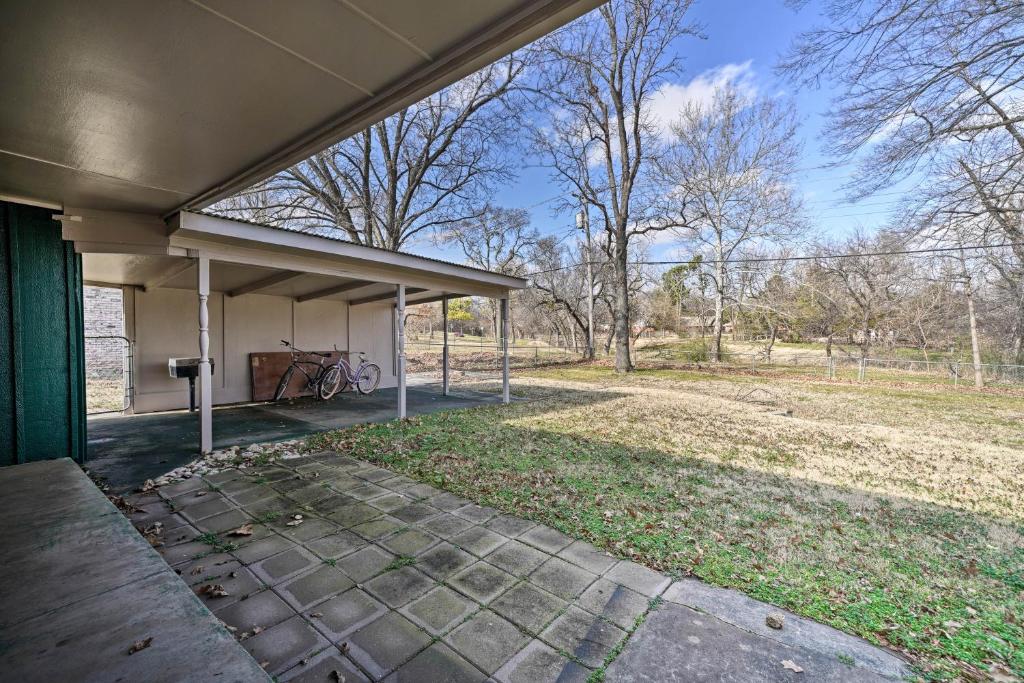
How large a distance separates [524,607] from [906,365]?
1678 centimetres

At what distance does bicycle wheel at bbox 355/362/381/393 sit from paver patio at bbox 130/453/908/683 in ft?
18.9

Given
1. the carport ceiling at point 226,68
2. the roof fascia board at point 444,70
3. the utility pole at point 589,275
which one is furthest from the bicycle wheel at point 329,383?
the utility pole at point 589,275

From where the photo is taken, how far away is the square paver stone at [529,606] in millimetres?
1821

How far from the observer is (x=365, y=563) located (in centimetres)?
229

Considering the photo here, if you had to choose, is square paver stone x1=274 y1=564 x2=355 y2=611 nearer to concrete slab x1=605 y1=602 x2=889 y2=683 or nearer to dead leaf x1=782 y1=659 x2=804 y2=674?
concrete slab x1=605 y1=602 x2=889 y2=683

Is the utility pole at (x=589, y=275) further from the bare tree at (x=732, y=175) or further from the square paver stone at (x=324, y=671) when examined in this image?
the square paver stone at (x=324, y=671)

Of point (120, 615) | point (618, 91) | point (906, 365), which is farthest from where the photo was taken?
point (618, 91)

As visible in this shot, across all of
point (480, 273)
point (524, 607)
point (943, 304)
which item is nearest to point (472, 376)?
point (480, 273)

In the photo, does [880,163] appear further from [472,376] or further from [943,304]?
[472,376]

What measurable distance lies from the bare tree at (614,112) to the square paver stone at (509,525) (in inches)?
446

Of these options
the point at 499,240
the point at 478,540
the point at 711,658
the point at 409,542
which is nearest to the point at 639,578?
the point at 711,658

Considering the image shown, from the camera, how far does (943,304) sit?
1412 cm

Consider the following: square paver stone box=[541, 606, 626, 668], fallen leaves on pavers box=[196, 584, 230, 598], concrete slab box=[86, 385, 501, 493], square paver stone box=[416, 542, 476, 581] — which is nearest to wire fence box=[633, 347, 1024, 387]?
concrete slab box=[86, 385, 501, 493]

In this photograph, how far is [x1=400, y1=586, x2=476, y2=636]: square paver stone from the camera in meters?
1.79
